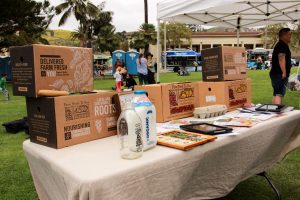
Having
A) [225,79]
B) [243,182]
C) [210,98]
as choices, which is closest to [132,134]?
[210,98]

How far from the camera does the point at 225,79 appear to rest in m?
2.73

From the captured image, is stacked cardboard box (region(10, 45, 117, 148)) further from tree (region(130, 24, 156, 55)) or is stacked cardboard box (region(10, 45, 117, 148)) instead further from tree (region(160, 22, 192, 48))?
tree (region(160, 22, 192, 48))

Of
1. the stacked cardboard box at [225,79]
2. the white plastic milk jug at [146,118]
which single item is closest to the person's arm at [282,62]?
the stacked cardboard box at [225,79]

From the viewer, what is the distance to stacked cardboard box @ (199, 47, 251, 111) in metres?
2.65

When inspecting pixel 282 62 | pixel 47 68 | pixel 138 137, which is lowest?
pixel 138 137

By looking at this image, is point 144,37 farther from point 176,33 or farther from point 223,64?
point 223,64

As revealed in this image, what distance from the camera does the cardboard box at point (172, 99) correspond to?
2244 mm

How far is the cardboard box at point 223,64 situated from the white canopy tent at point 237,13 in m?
2.65

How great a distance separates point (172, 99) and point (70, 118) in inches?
34.1

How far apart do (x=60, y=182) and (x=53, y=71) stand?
0.64 m

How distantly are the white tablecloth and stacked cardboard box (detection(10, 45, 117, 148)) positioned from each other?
7 centimetres

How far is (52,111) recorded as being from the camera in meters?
1.61

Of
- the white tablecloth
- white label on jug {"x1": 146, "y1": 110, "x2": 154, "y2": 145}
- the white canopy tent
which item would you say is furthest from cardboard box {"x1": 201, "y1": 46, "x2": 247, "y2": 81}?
the white canopy tent

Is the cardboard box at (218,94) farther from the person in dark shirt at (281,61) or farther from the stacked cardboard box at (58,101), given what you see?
the person in dark shirt at (281,61)
